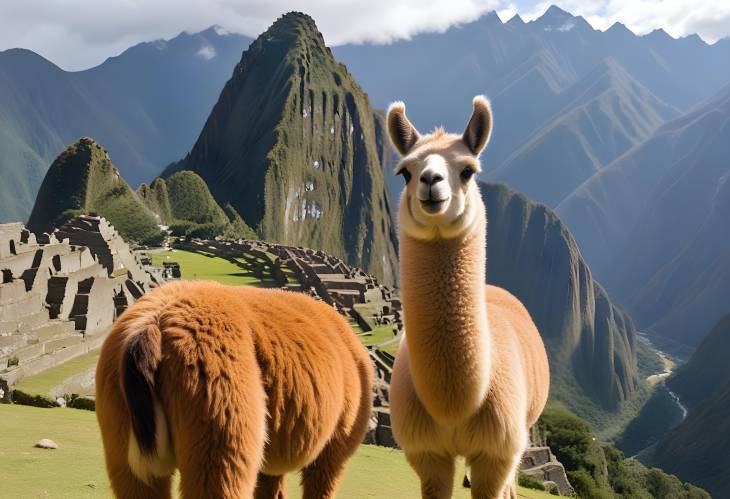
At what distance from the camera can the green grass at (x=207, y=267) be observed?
43184 mm

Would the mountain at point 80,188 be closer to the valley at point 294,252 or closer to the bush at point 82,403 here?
the valley at point 294,252

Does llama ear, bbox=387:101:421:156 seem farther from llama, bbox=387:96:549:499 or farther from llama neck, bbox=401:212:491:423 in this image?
llama neck, bbox=401:212:491:423

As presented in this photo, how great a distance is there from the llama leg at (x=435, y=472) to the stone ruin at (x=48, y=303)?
32.9 feet

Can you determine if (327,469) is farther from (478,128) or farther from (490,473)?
(478,128)

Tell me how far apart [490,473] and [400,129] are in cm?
213

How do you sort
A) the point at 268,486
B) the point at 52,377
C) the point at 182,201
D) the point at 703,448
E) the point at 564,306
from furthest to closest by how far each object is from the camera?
the point at 564,306 → the point at 182,201 → the point at 703,448 → the point at 52,377 → the point at 268,486

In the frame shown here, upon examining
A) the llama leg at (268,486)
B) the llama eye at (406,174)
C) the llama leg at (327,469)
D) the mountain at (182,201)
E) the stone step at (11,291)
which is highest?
the mountain at (182,201)

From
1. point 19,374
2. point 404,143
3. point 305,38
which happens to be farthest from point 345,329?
point 305,38

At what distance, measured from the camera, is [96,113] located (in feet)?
518

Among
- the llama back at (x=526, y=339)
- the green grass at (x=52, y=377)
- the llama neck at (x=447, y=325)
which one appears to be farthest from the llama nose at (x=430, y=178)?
the green grass at (x=52, y=377)

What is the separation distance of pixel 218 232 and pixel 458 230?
79.1 meters

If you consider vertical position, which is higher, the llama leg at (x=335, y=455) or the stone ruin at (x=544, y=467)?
the llama leg at (x=335, y=455)

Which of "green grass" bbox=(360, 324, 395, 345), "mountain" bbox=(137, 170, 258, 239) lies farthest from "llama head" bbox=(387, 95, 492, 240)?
"mountain" bbox=(137, 170, 258, 239)

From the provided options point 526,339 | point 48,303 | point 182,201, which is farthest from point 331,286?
point 182,201
